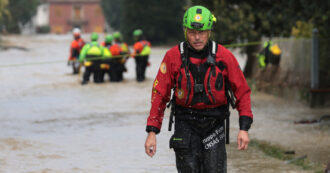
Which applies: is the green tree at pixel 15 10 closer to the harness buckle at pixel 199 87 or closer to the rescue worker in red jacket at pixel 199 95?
the rescue worker in red jacket at pixel 199 95

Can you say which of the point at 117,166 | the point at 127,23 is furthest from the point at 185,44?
the point at 127,23

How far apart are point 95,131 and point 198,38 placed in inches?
271

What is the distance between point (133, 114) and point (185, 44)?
9.06 metres

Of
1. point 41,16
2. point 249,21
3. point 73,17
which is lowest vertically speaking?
point 41,16

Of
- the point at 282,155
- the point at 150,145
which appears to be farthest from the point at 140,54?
the point at 150,145

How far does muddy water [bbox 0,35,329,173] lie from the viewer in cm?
859

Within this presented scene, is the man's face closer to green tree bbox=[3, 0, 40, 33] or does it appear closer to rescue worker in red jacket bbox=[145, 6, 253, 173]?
rescue worker in red jacket bbox=[145, 6, 253, 173]

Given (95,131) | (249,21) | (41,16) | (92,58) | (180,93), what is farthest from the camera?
(41,16)

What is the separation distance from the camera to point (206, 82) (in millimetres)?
5027

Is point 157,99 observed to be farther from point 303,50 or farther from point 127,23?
point 127,23

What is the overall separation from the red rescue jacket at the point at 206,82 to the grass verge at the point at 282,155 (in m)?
3.09

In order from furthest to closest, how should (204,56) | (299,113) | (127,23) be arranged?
(127,23) < (299,113) < (204,56)

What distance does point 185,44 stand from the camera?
16.9 feet

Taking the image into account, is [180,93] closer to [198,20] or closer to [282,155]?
[198,20]
